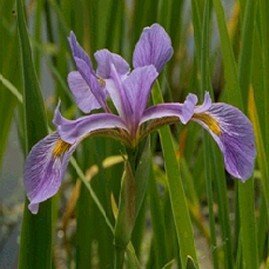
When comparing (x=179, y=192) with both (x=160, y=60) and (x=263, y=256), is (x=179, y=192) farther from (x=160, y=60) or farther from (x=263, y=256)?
(x=263, y=256)

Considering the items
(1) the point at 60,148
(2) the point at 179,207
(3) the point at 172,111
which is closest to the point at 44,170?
(1) the point at 60,148

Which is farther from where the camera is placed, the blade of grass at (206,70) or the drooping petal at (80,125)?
the blade of grass at (206,70)

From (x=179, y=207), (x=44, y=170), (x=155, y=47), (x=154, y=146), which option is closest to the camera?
(x=44, y=170)

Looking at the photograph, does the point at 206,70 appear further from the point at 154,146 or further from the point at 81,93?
the point at 154,146

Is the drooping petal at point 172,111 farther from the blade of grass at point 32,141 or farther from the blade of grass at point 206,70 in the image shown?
the blade of grass at point 206,70

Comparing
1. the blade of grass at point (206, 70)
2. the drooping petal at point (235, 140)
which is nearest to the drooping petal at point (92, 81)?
the drooping petal at point (235, 140)

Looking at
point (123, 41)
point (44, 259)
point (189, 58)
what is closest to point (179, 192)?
point (44, 259)

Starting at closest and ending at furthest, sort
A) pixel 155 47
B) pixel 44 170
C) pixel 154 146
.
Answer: pixel 44 170 < pixel 155 47 < pixel 154 146
